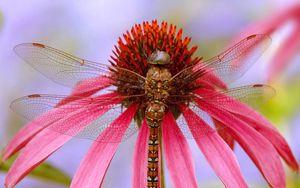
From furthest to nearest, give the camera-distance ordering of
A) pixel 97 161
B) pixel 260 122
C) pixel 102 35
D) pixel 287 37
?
pixel 102 35 → pixel 287 37 → pixel 260 122 → pixel 97 161

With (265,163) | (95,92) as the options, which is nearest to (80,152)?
(95,92)

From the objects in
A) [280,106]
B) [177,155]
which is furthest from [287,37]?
[177,155]

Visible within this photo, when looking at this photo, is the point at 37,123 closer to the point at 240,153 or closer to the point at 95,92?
the point at 95,92

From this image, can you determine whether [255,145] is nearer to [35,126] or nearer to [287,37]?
[35,126]

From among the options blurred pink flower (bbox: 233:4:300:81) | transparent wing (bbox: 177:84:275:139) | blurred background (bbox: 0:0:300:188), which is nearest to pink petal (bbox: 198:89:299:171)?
transparent wing (bbox: 177:84:275:139)

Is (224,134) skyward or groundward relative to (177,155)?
skyward

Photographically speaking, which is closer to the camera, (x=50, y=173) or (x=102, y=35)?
(x=50, y=173)

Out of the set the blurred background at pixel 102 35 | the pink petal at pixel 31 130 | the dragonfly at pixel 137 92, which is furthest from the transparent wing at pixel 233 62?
the blurred background at pixel 102 35

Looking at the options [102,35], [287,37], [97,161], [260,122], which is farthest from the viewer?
[102,35]

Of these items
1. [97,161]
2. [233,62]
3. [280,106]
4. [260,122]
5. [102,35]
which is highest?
[102,35]
